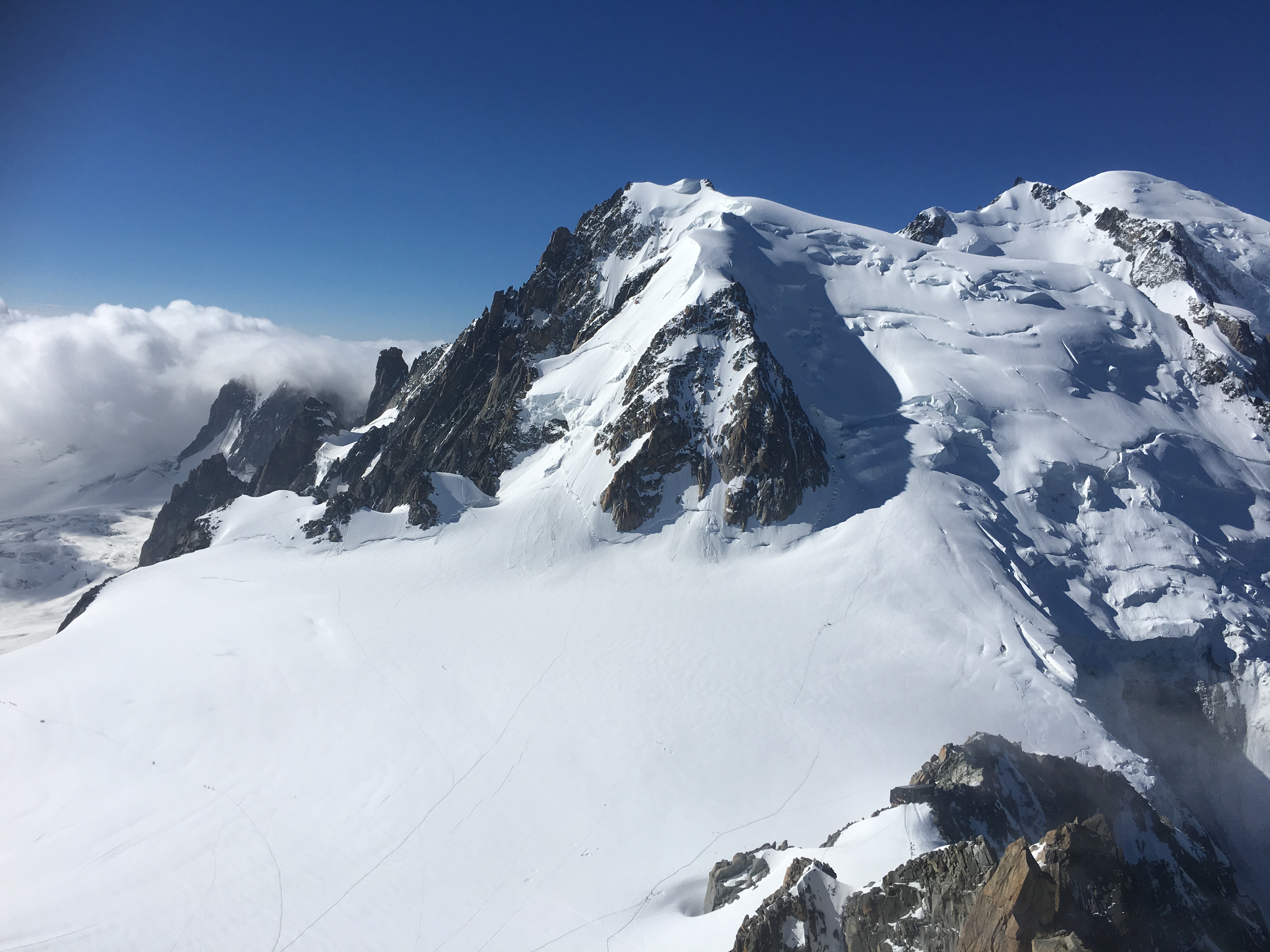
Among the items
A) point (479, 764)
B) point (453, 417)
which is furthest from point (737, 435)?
point (453, 417)

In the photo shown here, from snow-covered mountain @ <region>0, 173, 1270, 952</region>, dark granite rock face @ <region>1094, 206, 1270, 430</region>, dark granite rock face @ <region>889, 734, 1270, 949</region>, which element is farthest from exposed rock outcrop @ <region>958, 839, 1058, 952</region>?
dark granite rock face @ <region>1094, 206, 1270, 430</region>

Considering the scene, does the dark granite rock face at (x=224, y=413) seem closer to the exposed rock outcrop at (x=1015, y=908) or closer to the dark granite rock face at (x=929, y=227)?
the dark granite rock face at (x=929, y=227)

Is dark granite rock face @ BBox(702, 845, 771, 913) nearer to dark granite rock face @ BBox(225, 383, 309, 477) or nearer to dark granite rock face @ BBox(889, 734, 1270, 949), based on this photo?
dark granite rock face @ BBox(889, 734, 1270, 949)

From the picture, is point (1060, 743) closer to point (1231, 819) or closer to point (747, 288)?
point (1231, 819)

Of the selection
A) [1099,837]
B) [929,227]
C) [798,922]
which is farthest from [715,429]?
[929,227]

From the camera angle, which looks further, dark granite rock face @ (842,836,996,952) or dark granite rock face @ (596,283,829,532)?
dark granite rock face @ (596,283,829,532)

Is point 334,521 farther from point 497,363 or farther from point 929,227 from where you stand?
point 929,227
